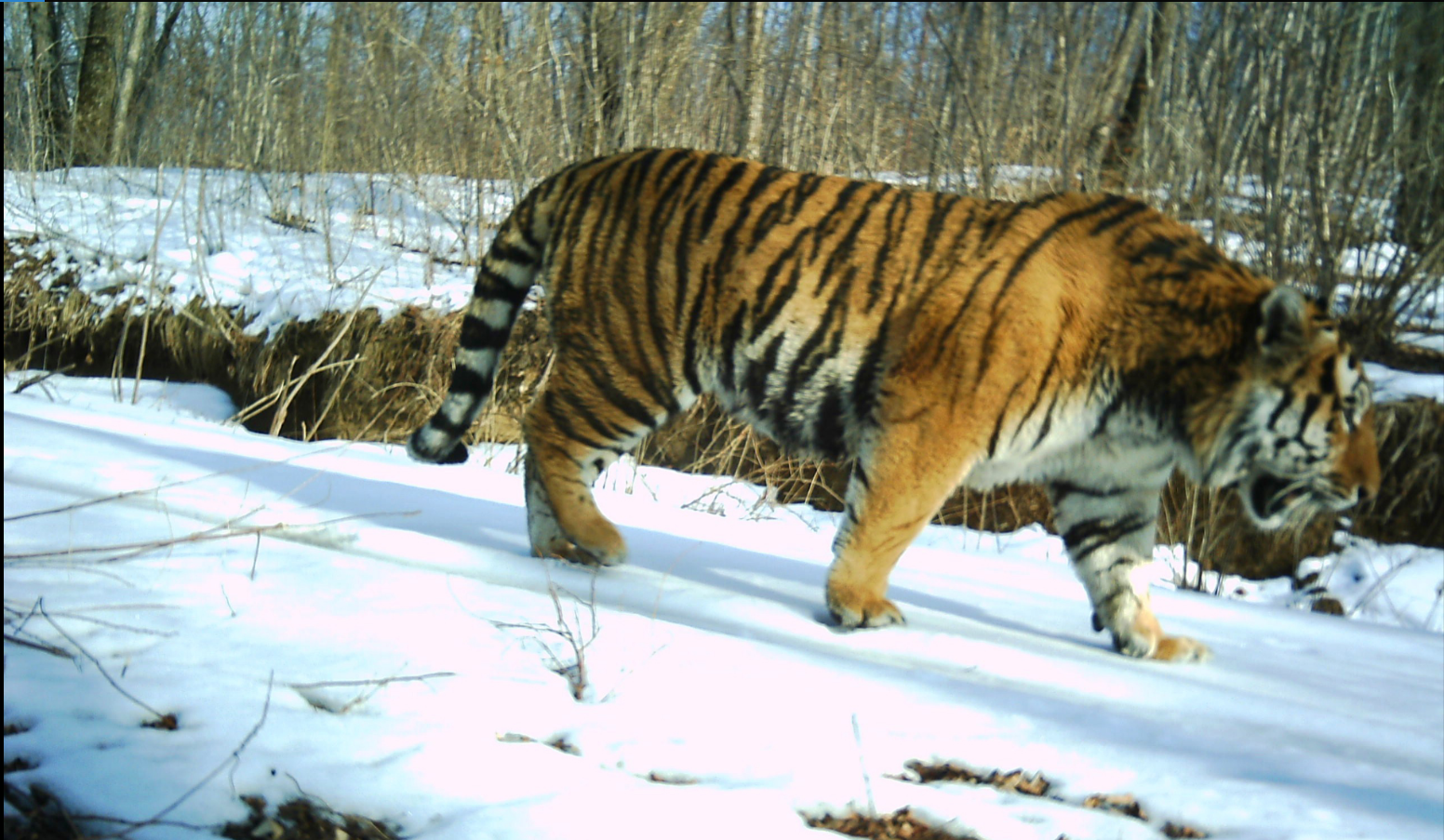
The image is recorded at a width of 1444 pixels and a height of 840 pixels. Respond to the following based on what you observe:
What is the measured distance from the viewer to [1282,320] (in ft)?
9.21

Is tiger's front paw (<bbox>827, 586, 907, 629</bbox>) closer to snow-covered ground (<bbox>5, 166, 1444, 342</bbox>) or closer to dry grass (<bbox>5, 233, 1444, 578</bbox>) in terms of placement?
dry grass (<bbox>5, 233, 1444, 578</bbox>)

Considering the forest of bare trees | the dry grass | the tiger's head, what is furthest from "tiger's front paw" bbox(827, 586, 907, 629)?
the forest of bare trees

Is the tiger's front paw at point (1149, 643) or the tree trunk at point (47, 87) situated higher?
the tree trunk at point (47, 87)

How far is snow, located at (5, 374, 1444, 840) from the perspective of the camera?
1.69m

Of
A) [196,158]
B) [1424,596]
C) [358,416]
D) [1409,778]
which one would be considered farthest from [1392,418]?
[196,158]

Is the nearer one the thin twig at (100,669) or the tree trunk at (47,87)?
the thin twig at (100,669)

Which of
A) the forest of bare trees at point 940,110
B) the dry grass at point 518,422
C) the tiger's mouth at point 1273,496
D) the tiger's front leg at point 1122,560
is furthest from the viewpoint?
the forest of bare trees at point 940,110

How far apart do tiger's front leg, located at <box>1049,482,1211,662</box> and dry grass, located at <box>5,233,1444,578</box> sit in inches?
106

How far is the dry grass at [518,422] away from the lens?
240 inches

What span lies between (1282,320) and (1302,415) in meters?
0.27

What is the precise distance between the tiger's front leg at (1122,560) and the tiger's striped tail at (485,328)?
1.81 m

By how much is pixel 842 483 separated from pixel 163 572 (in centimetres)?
472

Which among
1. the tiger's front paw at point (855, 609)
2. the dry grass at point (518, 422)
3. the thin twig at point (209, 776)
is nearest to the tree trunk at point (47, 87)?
the dry grass at point (518, 422)

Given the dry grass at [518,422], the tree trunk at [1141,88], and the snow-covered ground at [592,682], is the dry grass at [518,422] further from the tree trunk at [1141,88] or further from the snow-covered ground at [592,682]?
the tree trunk at [1141,88]
